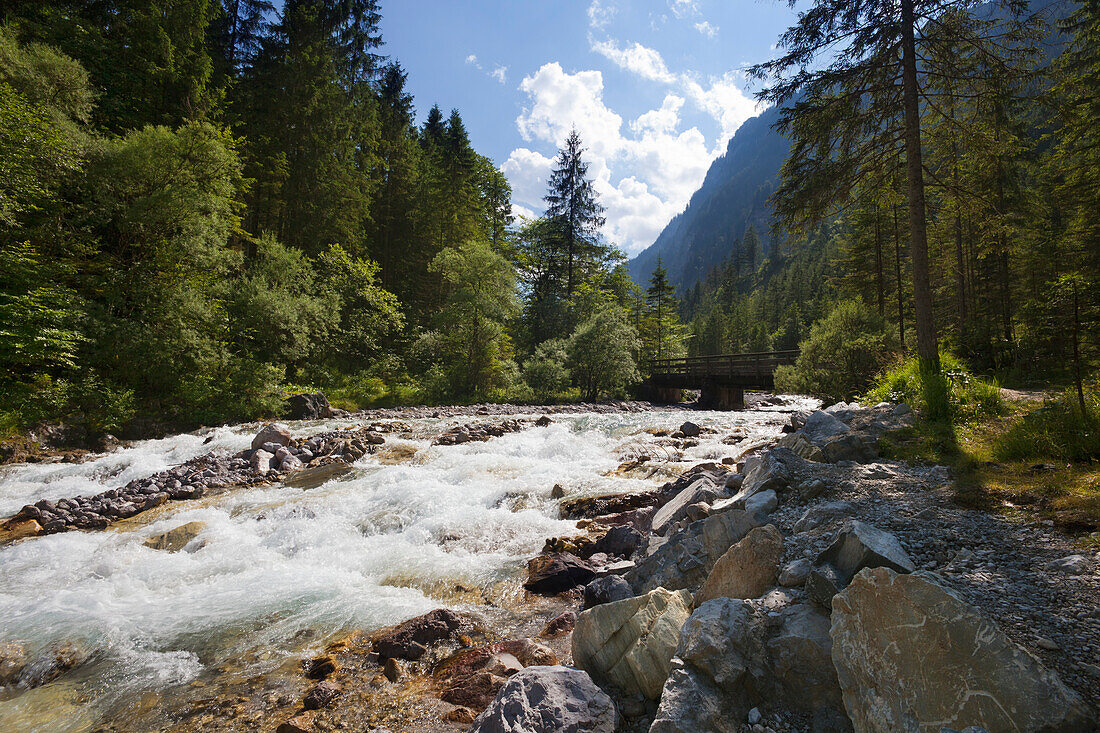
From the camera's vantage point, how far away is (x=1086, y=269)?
1556 centimetres

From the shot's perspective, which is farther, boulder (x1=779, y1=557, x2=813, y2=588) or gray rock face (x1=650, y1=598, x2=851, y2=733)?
boulder (x1=779, y1=557, x2=813, y2=588)

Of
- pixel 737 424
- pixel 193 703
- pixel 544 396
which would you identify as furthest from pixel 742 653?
pixel 544 396

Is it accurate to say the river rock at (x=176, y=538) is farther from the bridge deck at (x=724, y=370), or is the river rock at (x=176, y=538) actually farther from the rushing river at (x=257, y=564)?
the bridge deck at (x=724, y=370)

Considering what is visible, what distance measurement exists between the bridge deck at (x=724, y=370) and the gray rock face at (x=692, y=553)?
751 inches

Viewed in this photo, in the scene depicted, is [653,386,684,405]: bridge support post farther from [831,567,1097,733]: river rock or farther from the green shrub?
[831,567,1097,733]: river rock

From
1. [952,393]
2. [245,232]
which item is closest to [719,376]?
[952,393]

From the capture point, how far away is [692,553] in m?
4.27

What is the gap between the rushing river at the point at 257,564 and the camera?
13.7 feet

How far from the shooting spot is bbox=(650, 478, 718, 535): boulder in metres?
5.52

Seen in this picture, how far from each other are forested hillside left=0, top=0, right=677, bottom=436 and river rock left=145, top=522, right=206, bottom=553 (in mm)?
8984

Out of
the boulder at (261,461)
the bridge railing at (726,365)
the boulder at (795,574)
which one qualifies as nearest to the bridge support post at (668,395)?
the bridge railing at (726,365)

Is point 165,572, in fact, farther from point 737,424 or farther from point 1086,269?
point 1086,269

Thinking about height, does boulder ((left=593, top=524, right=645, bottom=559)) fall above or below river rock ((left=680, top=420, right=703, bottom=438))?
below

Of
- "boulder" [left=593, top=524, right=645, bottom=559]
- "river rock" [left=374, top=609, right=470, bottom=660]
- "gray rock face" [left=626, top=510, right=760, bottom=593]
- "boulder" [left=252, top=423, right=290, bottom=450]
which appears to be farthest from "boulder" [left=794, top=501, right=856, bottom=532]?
"boulder" [left=252, top=423, right=290, bottom=450]
